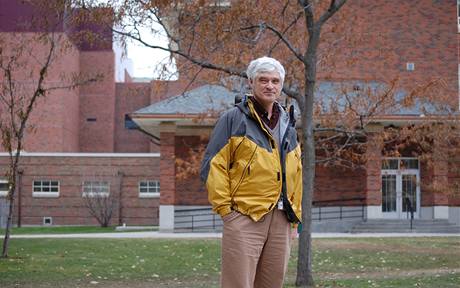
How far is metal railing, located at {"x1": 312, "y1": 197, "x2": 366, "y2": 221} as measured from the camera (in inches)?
1140

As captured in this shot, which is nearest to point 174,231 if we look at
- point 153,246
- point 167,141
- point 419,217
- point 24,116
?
point 167,141

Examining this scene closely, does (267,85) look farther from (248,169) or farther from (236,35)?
(236,35)

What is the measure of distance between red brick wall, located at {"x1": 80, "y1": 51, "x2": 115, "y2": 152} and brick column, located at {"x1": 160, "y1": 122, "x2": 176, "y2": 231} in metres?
24.8

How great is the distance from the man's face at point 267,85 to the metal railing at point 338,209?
2442 cm

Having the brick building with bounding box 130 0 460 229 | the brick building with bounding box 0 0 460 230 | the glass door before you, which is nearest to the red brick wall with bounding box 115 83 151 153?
the brick building with bounding box 0 0 460 230

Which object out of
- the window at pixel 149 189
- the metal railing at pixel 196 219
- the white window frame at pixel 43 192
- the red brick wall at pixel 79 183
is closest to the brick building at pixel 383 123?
the metal railing at pixel 196 219

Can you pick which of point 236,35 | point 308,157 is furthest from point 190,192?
point 308,157

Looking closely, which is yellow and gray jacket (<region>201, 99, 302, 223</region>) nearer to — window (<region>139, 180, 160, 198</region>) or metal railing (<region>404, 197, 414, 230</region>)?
metal railing (<region>404, 197, 414, 230</region>)

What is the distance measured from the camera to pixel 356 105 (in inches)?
588

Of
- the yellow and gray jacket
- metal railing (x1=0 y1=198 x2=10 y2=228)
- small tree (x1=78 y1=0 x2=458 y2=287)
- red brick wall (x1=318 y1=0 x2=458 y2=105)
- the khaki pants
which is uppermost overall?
red brick wall (x1=318 y1=0 x2=458 y2=105)

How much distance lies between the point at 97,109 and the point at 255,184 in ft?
157

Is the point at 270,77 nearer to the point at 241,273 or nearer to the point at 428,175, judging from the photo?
the point at 241,273

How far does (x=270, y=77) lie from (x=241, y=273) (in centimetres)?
134

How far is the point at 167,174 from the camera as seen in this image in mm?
27234
